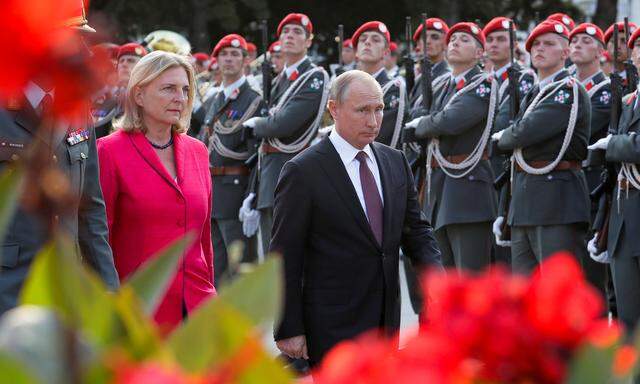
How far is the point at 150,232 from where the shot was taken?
441 centimetres

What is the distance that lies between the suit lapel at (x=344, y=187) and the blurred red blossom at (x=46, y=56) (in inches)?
141

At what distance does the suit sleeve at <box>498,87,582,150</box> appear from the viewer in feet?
24.5

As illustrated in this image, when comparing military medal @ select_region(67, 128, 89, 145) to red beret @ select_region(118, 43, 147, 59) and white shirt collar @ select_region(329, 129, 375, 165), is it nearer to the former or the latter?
white shirt collar @ select_region(329, 129, 375, 165)

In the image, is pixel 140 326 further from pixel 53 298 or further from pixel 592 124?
pixel 592 124

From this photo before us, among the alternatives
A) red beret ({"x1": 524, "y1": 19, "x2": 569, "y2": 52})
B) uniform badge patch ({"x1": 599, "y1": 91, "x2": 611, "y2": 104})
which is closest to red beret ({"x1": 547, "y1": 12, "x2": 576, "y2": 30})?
red beret ({"x1": 524, "y1": 19, "x2": 569, "y2": 52})

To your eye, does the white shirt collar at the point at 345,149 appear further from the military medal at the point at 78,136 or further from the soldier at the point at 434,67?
the soldier at the point at 434,67

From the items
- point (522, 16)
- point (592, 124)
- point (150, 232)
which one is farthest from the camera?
point (522, 16)

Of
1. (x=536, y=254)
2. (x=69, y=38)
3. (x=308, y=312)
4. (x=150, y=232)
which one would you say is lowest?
(x=536, y=254)

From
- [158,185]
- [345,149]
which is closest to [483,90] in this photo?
[345,149]

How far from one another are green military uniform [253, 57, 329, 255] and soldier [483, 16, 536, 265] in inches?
54.9

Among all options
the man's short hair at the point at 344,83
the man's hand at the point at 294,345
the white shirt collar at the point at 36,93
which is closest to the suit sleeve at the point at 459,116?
the man's short hair at the point at 344,83

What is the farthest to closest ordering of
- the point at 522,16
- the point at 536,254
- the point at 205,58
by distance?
1. the point at 522,16
2. the point at 205,58
3. the point at 536,254

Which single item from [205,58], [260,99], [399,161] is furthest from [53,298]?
[205,58]

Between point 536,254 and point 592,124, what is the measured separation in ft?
4.09
